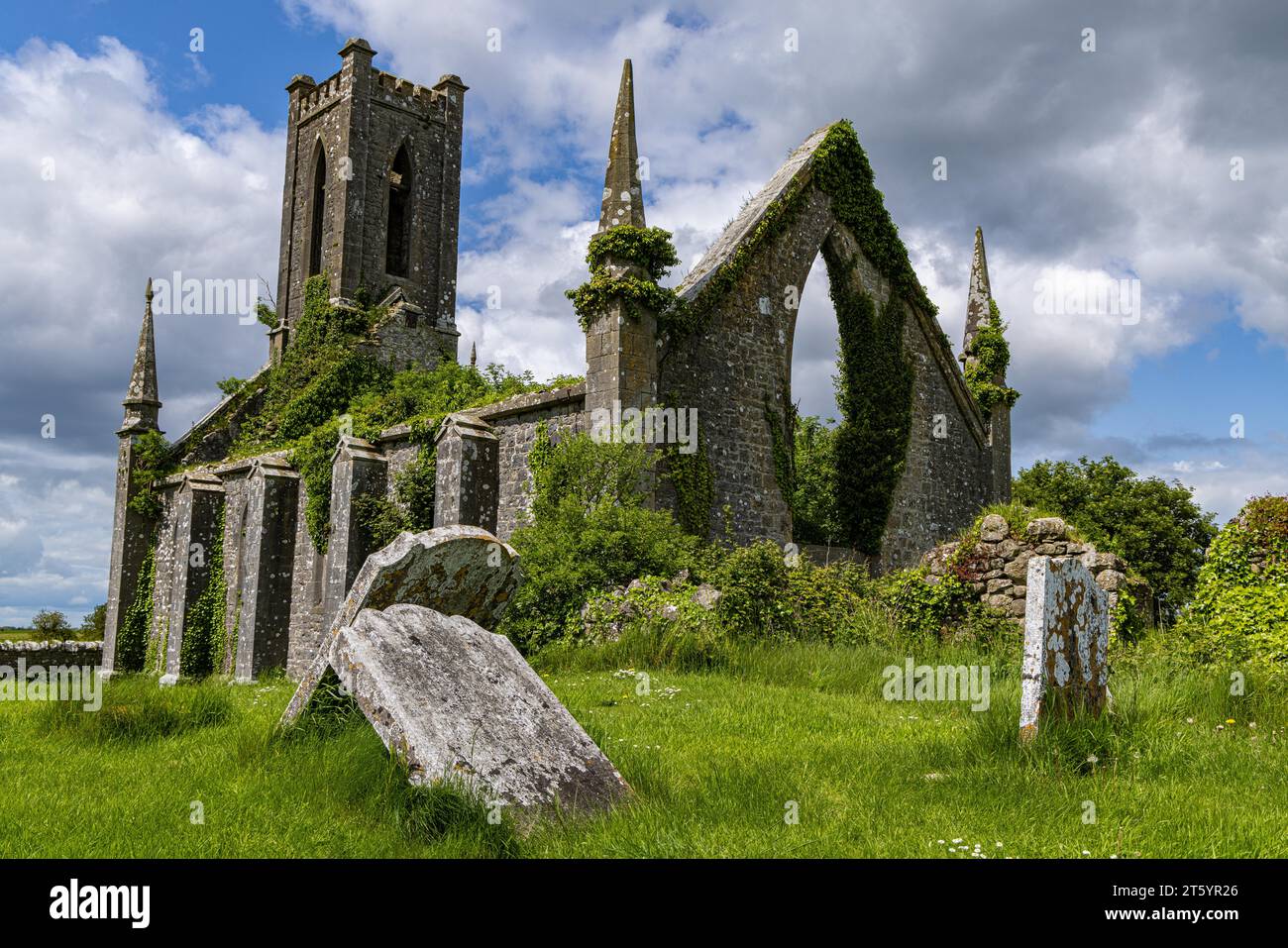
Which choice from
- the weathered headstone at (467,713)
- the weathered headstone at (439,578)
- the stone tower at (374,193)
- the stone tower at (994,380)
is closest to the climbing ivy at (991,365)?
the stone tower at (994,380)

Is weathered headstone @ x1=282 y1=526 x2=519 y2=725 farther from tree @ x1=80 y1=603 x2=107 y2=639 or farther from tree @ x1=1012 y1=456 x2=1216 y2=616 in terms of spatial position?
tree @ x1=80 y1=603 x2=107 y2=639

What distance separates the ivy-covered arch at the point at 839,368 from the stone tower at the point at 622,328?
0.85 meters

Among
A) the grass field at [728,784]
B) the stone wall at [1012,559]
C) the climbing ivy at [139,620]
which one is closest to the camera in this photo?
the grass field at [728,784]

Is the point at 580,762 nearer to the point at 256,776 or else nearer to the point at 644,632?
the point at 256,776

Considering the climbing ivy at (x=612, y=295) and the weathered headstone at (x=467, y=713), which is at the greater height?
the climbing ivy at (x=612, y=295)

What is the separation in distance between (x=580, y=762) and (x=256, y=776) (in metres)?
1.79

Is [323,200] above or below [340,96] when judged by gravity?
below

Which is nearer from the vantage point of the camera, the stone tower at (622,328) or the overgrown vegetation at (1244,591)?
the overgrown vegetation at (1244,591)

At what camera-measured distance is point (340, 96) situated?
29391 millimetres

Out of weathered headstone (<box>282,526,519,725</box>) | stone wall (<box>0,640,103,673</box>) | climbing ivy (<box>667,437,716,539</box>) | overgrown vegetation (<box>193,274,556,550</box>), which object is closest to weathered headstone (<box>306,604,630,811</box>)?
weathered headstone (<box>282,526,519,725</box>)

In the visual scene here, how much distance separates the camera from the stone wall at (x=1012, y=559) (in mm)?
12586

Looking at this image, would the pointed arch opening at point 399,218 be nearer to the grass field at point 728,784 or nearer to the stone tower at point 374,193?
the stone tower at point 374,193
